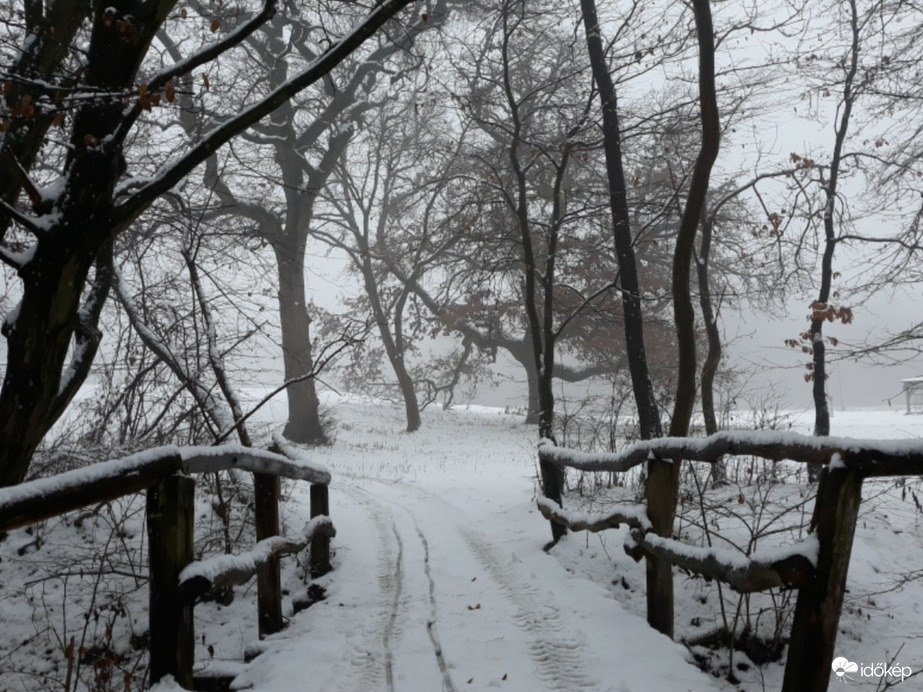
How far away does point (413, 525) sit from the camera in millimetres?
8523

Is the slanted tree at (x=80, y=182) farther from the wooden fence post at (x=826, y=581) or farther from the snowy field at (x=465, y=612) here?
the wooden fence post at (x=826, y=581)

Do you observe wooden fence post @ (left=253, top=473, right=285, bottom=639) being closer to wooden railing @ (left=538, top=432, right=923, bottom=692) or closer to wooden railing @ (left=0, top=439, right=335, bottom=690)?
wooden railing @ (left=0, top=439, right=335, bottom=690)

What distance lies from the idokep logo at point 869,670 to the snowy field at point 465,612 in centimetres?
8

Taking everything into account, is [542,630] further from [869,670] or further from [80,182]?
[80,182]

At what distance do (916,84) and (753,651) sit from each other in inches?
323

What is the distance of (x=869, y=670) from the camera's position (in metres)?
4.75

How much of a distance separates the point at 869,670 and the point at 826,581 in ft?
9.02

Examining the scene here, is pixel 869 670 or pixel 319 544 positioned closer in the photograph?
pixel 869 670

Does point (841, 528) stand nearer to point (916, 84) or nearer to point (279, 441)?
point (279, 441)

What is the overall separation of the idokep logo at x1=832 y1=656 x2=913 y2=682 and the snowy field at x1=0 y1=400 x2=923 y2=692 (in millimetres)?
85

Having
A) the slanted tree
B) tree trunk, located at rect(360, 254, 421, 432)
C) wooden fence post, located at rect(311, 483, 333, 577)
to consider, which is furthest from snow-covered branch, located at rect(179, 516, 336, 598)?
tree trunk, located at rect(360, 254, 421, 432)

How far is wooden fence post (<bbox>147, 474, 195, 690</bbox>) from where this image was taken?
310 cm

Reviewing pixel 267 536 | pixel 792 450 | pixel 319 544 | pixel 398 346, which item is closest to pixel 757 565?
pixel 792 450

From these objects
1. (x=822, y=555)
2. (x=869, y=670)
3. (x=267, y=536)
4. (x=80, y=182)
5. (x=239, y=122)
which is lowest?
(x=869, y=670)
